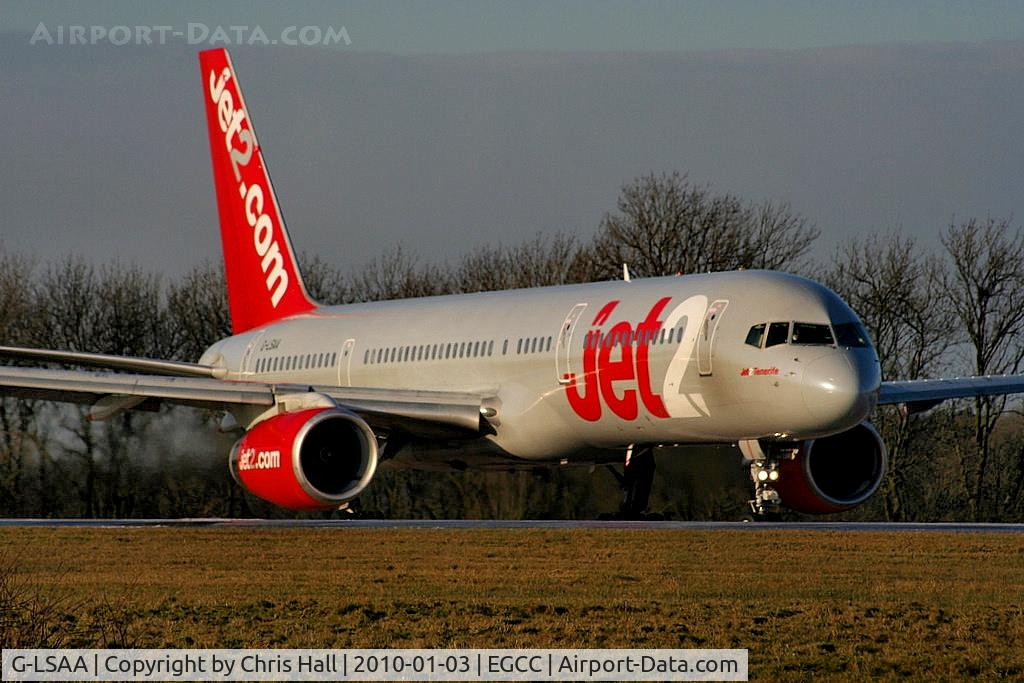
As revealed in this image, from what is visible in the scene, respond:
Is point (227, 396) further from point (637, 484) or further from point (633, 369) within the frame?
point (637, 484)

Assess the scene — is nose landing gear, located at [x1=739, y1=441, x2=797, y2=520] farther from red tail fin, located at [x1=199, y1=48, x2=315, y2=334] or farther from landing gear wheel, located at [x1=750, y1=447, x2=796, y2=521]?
red tail fin, located at [x1=199, y1=48, x2=315, y2=334]

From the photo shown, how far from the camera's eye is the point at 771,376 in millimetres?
28453

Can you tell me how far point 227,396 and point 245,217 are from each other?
1005cm

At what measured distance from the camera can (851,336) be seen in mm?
28828

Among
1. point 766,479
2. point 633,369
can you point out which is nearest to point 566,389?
point 633,369

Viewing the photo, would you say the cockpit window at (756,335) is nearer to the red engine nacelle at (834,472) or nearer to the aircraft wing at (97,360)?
the red engine nacelle at (834,472)

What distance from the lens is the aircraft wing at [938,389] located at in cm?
3334

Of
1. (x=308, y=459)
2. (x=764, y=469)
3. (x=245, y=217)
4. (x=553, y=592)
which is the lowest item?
(x=553, y=592)

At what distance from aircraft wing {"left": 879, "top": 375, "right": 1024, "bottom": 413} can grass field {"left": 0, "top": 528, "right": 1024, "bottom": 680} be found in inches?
224

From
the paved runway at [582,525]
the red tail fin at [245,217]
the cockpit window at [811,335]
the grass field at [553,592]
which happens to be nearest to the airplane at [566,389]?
the cockpit window at [811,335]

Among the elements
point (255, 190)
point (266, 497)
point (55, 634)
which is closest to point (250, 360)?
point (255, 190)

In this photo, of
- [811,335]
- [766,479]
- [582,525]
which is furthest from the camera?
[582,525]

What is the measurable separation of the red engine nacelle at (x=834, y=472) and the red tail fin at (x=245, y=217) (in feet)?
39.8

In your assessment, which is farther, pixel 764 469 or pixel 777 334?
pixel 764 469
